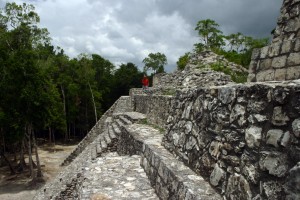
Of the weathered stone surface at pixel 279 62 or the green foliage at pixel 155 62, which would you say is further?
the green foliage at pixel 155 62

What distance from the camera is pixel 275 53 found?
3.74 metres

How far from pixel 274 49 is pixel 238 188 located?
2123 millimetres

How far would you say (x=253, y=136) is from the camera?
223 cm

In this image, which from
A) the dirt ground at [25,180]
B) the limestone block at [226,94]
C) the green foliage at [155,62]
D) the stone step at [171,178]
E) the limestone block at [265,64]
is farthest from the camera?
the green foliage at [155,62]

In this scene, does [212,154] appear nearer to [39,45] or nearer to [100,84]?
[39,45]

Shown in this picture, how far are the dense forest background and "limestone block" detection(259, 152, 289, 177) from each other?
26.8ft

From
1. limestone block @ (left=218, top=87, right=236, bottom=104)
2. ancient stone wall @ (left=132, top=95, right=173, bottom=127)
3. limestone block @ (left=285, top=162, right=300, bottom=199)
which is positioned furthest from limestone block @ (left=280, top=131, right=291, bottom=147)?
ancient stone wall @ (left=132, top=95, right=173, bottom=127)

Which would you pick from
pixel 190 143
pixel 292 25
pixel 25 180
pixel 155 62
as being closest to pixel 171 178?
pixel 190 143

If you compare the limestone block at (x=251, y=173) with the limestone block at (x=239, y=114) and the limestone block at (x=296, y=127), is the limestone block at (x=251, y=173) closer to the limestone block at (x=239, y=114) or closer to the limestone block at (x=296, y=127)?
the limestone block at (x=239, y=114)

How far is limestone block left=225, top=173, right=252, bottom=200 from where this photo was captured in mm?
2260

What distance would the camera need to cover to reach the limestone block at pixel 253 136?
218 centimetres

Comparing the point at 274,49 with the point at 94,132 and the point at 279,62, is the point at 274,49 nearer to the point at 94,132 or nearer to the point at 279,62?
the point at 279,62

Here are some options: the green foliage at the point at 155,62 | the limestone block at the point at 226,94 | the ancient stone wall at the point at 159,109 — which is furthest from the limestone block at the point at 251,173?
the green foliage at the point at 155,62

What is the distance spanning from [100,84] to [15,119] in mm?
19891
